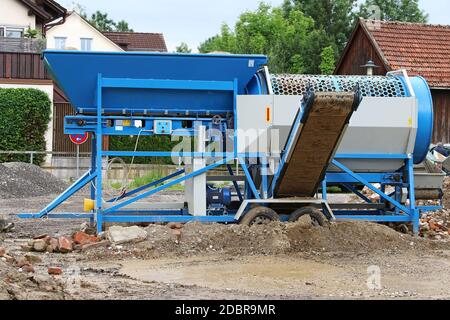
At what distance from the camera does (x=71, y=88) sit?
1378 cm

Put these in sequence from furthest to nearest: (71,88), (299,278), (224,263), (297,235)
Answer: (71,88) → (297,235) → (224,263) → (299,278)

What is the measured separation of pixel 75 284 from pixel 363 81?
281 inches

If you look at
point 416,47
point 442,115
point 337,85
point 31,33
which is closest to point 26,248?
point 337,85

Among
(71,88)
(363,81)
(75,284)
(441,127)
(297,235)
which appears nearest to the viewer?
(75,284)

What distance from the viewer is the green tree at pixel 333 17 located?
57531 mm

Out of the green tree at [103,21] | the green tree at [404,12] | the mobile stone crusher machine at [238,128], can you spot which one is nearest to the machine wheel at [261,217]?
the mobile stone crusher machine at [238,128]

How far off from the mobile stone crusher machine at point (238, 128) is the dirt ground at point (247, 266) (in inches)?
30.4

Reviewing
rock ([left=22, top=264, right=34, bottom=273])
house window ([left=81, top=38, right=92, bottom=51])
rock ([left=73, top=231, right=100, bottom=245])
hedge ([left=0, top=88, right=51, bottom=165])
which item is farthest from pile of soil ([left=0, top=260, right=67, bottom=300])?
house window ([left=81, top=38, right=92, bottom=51])

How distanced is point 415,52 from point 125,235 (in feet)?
77.4

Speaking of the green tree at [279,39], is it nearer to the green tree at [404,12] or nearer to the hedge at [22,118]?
the green tree at [404,12]

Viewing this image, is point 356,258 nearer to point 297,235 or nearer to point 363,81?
point 297,235

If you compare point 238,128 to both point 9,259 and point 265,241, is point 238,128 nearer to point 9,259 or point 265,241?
point 265,241

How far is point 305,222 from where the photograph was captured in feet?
42.8

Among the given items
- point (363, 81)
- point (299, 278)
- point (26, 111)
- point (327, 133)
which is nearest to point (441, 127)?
point (26, 111)
